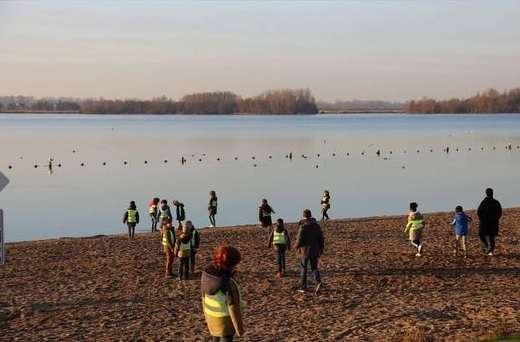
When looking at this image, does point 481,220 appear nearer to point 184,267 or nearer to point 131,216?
point 184,267

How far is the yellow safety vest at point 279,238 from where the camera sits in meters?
14.5

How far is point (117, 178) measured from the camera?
161 ft

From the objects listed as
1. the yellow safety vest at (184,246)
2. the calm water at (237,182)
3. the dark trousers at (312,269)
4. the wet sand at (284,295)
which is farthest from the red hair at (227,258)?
the calm water at (237,182)

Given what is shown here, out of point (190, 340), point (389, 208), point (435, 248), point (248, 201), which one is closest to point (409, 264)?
point (435, 248)

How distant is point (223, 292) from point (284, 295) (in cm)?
623

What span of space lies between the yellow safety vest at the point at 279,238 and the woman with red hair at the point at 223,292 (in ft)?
23.7

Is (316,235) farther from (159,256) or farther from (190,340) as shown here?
(159,256)

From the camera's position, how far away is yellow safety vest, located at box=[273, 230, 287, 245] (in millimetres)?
14516

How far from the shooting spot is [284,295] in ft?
43.4

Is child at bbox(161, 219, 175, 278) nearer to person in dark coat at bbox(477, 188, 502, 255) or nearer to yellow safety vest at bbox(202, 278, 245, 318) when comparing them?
person in dark coat at bbox(477, 188, 502, 255)

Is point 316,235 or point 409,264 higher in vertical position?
point 316,235

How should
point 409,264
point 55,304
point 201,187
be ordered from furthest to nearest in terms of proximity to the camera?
point 201,187 < point 409,264 < point 55,304

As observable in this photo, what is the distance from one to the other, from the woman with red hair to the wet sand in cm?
328

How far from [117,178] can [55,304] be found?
36622 mm
